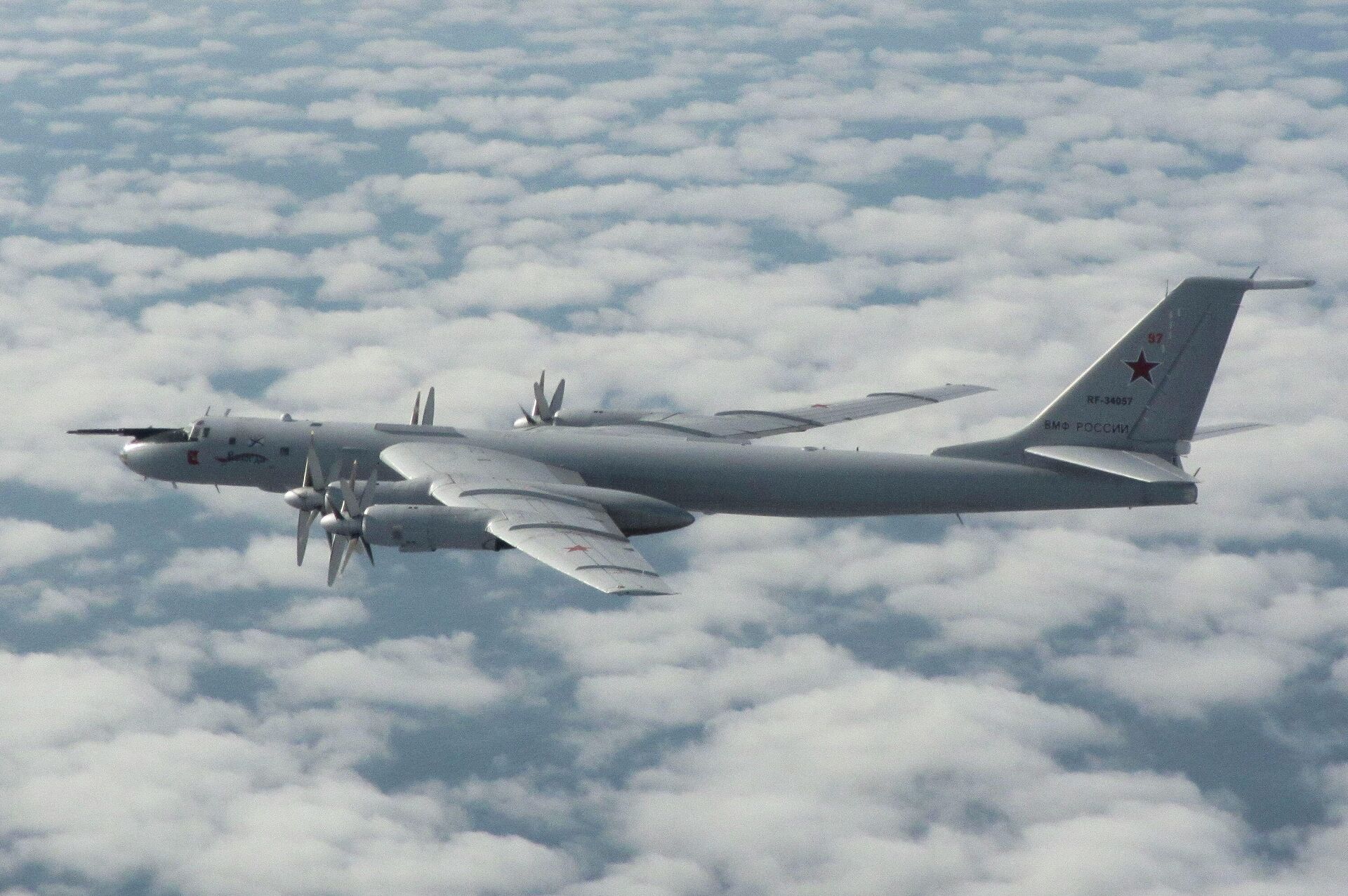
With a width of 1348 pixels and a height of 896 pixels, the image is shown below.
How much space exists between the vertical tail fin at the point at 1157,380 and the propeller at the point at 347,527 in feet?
73.9

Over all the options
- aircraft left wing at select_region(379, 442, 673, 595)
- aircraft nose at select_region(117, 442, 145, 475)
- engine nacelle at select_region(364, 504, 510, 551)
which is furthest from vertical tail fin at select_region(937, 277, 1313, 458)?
aircraft nose at select_region(117, 442, 145, 475)

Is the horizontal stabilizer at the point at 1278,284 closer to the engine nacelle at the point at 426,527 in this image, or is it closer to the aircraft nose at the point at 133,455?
the engine nacelle at the point at 426,527

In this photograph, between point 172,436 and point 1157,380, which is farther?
point 172,436

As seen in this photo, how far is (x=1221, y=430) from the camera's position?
43625 millimetres

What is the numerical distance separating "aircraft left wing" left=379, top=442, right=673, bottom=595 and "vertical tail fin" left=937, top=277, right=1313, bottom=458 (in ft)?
52.7

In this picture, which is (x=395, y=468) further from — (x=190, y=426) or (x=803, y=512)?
(x=803, y=512)

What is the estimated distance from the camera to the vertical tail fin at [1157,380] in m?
41.2

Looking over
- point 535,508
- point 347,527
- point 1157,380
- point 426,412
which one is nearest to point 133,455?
point 426,412

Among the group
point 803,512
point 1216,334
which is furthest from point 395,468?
point 1216,334

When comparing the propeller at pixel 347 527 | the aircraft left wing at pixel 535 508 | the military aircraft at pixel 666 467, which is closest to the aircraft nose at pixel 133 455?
the military aircraft at pixel 666 467

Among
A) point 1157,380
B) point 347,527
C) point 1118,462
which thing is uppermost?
point 1157,380

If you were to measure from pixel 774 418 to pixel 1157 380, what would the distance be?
15751 millimetres

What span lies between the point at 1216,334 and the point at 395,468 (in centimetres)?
2718

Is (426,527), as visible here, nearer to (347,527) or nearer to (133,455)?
(347,527)
